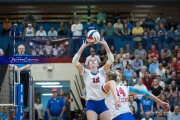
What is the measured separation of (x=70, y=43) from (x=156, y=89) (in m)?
5.60

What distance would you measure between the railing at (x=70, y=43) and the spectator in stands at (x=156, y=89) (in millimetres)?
4112

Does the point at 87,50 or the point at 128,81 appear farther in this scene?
the point at 87,50

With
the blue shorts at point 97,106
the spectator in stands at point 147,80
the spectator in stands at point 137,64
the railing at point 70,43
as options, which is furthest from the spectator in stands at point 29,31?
the blue shorts at point 97,106

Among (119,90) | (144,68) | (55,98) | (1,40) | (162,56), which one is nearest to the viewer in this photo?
(119,90)

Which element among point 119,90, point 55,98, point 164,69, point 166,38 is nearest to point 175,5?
point 166,38

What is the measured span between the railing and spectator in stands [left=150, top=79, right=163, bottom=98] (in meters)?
4.11

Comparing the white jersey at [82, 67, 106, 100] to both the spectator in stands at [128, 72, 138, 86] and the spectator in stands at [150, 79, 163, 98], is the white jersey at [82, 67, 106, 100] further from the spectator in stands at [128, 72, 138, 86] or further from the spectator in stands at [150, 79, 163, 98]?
the spectator in stands at [128, 72, 138, 86]

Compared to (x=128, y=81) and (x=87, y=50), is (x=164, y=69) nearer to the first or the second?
(x=128, y=81)

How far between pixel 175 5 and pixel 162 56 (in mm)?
11091

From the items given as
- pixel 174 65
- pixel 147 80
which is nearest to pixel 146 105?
pixel 147 80

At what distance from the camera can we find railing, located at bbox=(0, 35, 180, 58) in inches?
969

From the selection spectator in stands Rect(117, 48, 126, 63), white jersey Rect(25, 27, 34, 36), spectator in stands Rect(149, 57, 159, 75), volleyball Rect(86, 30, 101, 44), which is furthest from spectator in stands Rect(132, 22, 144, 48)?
volleyball Rect(86, 30, 101, 44)

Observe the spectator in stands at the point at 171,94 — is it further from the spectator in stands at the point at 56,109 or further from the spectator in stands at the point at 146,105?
the spectator in stands at the point at 56,109

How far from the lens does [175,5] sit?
35094 mm
